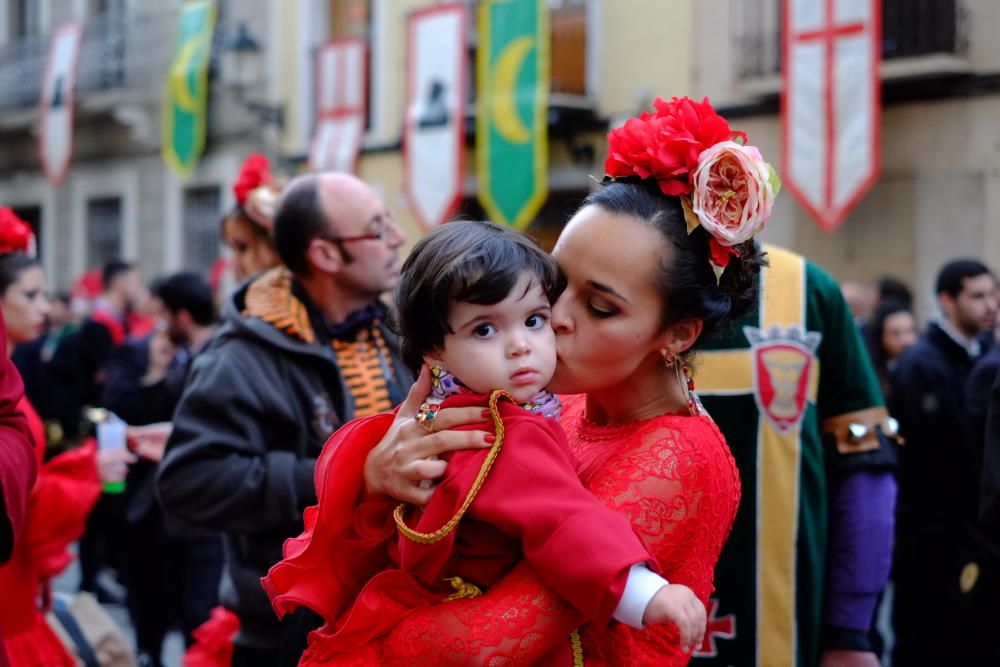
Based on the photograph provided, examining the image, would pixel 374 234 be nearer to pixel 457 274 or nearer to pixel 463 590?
pixel 457 274

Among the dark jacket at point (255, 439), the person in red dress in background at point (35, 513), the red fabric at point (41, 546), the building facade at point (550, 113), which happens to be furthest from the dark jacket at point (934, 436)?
the red fabric at point (41, 546)

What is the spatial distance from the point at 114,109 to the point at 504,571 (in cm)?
1922

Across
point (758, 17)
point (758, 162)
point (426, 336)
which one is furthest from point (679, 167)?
point (758, 17)

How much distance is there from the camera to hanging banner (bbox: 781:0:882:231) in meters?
11.2

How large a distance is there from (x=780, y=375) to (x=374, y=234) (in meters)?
1.30

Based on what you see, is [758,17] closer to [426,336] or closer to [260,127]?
[260,127]

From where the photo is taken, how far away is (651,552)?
6.80 feet

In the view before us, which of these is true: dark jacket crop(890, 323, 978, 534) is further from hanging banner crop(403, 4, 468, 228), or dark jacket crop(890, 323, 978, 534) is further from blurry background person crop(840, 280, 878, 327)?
hanging banner crop(403, 4, 468, 228)

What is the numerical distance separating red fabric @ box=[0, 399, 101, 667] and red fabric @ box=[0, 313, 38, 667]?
794 millimetres

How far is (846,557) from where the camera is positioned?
10.7 ft

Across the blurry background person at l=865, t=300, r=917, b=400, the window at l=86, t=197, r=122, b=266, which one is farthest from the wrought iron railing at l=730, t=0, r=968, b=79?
the window at l=86, t=197, r=122, b=266

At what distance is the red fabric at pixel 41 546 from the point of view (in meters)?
3.84

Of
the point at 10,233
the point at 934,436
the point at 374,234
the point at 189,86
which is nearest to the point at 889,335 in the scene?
the point at 934,436

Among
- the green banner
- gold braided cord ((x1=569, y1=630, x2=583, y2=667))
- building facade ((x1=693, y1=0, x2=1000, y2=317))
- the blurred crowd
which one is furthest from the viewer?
the green banner
